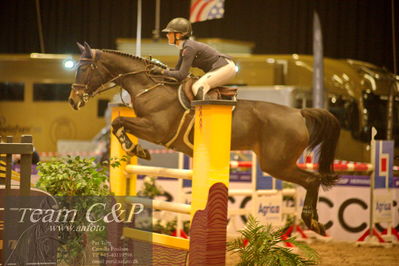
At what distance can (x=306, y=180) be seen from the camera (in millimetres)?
4887

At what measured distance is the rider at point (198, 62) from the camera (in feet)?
14.7

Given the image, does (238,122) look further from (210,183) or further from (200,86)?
(210,183)

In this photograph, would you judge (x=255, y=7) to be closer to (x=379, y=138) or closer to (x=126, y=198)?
(x=379, y=138)

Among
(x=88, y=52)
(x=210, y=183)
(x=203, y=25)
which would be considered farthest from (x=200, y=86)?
(x=203, y=25)

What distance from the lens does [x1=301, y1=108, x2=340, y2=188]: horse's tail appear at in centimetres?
496

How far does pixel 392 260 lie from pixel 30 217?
3937mm

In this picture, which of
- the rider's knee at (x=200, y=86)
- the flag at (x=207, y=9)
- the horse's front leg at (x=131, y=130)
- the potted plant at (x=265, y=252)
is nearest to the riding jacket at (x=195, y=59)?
the rider's knee at (x=200, y=86)

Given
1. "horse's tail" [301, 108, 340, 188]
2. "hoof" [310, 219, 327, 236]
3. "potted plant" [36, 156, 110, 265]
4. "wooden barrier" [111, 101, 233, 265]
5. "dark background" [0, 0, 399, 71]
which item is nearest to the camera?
"potted plant" [36, 156, 110, 265]

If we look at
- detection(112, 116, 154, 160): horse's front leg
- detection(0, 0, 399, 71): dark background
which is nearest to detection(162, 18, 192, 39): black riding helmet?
detection(112, 116, 154, 160): horse's front leg

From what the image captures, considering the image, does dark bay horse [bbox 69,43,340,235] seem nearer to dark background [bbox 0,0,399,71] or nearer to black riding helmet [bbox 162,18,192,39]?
black riding helmet [bbox 162,18,192,39]

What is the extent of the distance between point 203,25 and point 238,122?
609 centimetres

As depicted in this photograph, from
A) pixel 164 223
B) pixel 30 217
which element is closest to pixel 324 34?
pixel 164 223

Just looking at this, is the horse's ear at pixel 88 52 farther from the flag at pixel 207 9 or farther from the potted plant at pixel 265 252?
the flag at pixel 207 9

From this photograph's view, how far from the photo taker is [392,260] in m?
6.12
